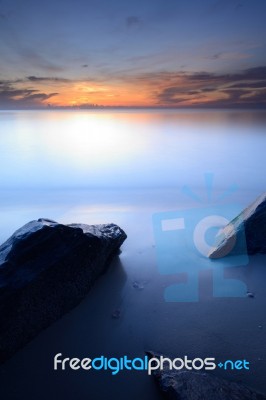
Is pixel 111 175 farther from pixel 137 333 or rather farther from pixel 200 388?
pixel 200 388

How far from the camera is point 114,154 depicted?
18.6 m

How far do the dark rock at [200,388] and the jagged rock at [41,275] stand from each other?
56.2 inches

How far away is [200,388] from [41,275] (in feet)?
6.25

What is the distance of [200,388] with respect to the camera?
89.0 inches

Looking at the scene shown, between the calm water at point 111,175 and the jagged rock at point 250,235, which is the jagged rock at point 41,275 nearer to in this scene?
the jagged rock at point 250,235

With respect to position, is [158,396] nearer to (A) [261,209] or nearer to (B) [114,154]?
(A) [261,209]

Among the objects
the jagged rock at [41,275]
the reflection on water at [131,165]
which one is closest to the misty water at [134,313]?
the jagged rock at [41,275]

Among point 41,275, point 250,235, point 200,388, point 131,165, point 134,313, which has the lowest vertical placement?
point 200,388

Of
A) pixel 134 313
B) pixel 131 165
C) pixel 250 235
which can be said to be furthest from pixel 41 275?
pixel 131 165

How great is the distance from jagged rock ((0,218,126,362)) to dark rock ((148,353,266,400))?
4.68ft

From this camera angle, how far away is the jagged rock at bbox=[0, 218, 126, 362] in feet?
8.89

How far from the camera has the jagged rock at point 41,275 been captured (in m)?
2.71

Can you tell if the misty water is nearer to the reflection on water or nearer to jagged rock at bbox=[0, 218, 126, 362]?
jagged rock at bbox=[0, 218, 126, 362]

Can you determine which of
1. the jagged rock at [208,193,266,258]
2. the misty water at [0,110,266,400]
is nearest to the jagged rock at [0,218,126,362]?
the misty water at [0,110,266,400]
